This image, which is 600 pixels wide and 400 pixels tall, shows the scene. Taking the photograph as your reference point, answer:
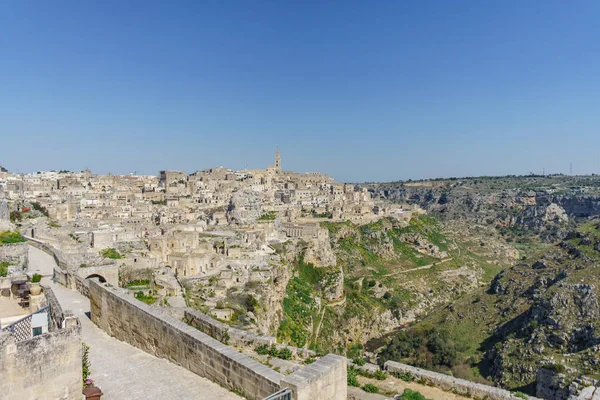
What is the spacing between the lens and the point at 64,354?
5.17 metres

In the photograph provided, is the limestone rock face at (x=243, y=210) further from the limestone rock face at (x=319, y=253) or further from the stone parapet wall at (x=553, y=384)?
the stone parapet wall at (x=553, y=384)

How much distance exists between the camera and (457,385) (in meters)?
9.62

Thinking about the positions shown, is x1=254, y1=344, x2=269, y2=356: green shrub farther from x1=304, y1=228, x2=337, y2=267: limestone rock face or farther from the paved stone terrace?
x1=304, y1=228, x2=337, y2=267: limestone rock face

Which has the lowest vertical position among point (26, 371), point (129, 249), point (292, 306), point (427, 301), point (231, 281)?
point (427, 301)

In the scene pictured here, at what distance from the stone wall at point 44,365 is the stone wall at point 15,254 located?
11488 mm

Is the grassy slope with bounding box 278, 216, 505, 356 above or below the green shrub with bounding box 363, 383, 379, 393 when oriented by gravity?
below

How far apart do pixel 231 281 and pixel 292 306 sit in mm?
9599

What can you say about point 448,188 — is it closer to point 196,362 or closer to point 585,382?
point 585,382

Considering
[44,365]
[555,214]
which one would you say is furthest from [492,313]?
[555,214]

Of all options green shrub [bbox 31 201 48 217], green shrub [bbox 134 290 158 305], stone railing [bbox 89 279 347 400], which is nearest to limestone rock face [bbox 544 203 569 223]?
green shrub [bbox 31 201 48 217]

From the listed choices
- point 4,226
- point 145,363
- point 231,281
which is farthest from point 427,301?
point 145,363

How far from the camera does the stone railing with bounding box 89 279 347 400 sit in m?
5.49

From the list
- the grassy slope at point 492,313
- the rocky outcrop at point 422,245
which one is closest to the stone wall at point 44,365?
the grassy slope at point 492,313

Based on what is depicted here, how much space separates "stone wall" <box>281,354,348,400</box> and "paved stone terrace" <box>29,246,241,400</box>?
3.89 feet
